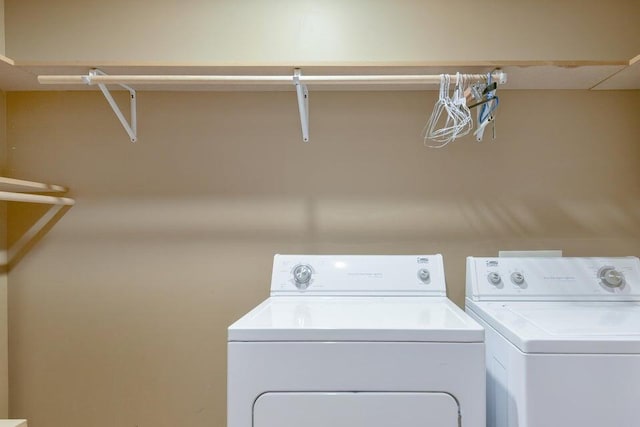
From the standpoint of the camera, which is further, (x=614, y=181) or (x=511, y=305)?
(x=614, y=181)

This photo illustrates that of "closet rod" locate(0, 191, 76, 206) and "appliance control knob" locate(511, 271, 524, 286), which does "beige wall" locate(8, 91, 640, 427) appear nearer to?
"closet rod" locate(0, 191, 76, 206)

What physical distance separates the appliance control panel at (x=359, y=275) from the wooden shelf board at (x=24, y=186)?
1.03m

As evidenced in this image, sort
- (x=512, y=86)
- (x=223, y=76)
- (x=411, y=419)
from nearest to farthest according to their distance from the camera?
(x=411, y=419) → (x=223, y=76) → (x=512, y=86)

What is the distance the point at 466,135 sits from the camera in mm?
1768

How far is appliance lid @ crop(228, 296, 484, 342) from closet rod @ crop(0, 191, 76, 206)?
102cm

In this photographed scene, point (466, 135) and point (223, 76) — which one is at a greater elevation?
point (223, 76)

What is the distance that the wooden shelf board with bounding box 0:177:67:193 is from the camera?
4.75 feet

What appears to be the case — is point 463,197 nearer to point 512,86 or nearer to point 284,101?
point 512,86

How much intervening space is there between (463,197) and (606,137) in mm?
713

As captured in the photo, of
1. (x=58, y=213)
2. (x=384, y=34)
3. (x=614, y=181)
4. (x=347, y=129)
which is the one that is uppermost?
(x=384, y=34)

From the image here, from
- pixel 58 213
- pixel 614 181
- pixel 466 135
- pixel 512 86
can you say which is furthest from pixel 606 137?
pixel 58 213

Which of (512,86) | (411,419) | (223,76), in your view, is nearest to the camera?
(411,419)

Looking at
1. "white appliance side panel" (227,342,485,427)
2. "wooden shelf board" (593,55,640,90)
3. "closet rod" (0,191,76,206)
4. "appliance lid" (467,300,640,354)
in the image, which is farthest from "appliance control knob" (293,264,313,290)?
"wooden shelf board" (593,55,640,90)

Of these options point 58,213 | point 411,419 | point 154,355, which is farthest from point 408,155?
point 58,213
